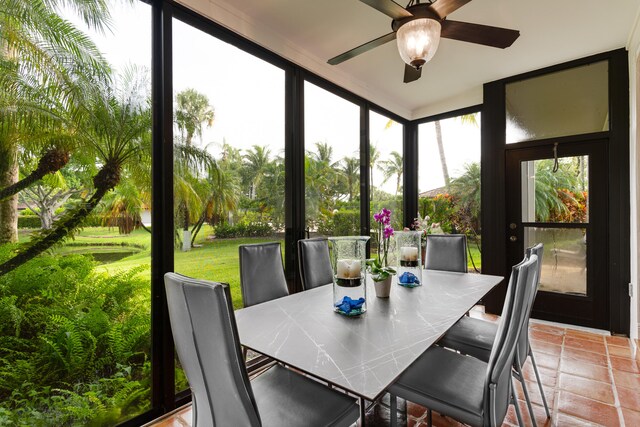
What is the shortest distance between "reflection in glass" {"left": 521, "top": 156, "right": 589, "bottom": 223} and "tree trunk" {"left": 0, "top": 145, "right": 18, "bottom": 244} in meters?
4.35

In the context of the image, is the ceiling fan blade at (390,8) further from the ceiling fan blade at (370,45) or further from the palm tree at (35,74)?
the palm tree at (35,74)

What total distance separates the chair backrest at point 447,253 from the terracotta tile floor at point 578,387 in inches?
35.8

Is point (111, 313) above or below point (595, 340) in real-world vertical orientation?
above

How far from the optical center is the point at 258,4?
2305 millimetres

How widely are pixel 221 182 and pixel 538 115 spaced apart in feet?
11.5

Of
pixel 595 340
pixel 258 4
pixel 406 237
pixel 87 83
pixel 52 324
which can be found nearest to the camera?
pixel 52 324

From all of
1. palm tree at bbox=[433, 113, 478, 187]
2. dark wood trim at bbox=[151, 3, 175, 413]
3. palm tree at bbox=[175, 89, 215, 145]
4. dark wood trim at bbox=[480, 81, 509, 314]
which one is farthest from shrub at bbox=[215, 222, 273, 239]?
palm tree at bbox=[433, 113, 478, 187]

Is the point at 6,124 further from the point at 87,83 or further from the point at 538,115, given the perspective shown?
the point at 538,115

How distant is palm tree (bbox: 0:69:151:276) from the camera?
164 centimetres

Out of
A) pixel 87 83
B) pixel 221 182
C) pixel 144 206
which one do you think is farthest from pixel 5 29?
pixel 221 182

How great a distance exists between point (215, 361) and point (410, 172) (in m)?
4.23

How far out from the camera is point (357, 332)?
1.31 m

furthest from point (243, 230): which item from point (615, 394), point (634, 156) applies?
point (634, 156)

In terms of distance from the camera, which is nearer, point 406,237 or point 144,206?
point 144,206
